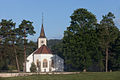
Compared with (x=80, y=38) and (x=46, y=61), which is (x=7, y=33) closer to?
Result: (x=80, y=38)

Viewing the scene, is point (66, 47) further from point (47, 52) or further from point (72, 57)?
point (47, 52)

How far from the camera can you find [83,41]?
169ft

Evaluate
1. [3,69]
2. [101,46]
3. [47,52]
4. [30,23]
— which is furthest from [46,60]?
[101,46]

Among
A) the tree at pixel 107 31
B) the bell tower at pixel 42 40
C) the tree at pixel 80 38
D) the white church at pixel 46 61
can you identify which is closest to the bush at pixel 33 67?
the white church at pixel 46 61

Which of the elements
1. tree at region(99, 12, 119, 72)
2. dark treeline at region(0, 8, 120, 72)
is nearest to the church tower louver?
dark treeline at region(0, 8, 120, 72)

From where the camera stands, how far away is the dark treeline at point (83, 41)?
2029 inches

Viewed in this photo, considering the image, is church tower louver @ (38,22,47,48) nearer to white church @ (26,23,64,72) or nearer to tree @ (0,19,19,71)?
white church @ (26,23,64,72)

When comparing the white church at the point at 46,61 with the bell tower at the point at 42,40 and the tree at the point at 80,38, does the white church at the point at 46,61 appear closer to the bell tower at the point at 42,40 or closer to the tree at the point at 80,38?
the bell tower at the point at 42,40

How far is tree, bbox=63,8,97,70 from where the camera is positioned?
51.2 m

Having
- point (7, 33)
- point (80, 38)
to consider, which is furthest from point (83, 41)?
point (7, 33)

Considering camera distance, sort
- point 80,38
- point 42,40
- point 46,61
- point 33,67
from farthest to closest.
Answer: point 42,40
point 46,61
point 33,67
point 80,38

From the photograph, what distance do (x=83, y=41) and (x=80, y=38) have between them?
89 cm

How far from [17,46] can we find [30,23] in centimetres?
601

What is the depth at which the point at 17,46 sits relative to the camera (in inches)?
2130
